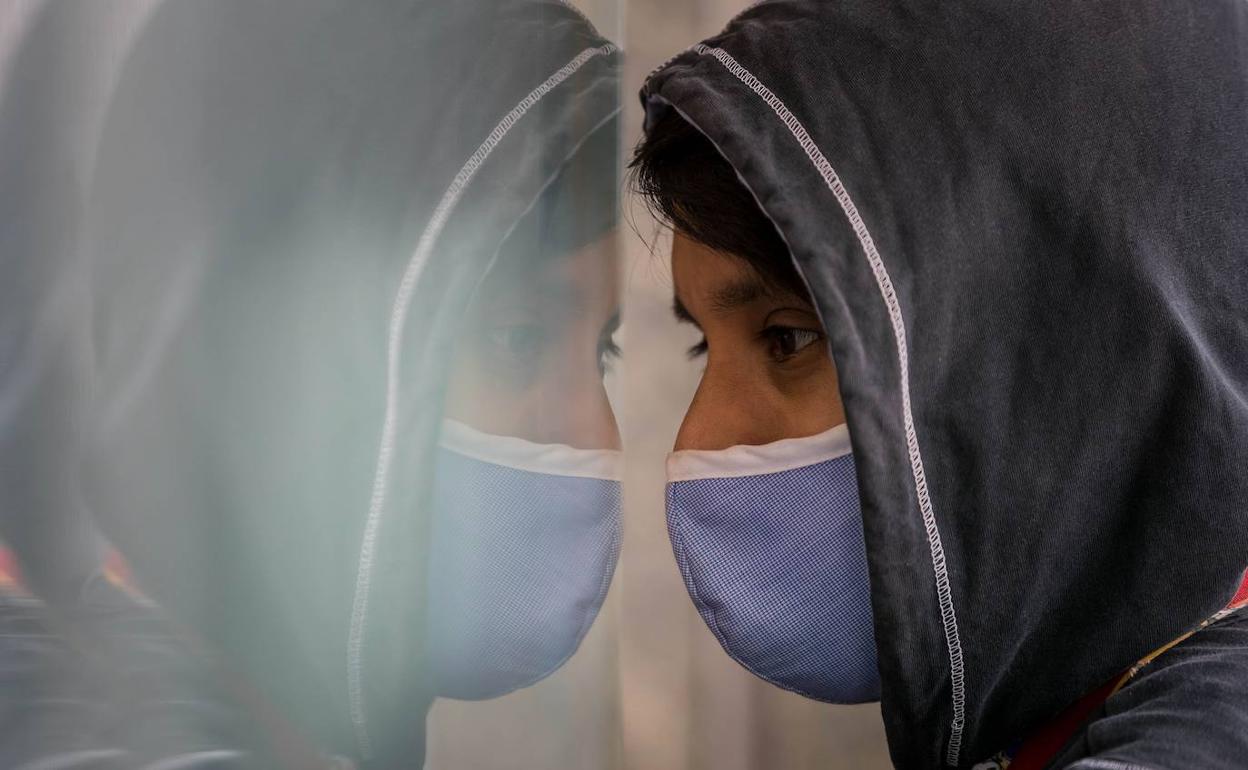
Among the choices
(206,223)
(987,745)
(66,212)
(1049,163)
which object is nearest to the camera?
(66,212)

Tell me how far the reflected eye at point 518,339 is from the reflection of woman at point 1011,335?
0.64 feet

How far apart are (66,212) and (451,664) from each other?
507 millimetres

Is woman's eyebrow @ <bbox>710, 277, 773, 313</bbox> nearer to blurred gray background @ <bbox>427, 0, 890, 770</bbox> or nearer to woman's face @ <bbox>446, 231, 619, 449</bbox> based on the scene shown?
woman's face @ <bbox>446, 231, 619, 449</bbox>

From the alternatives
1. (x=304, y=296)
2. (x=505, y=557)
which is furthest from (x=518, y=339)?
(x=304, y=296)

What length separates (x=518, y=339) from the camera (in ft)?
2.68

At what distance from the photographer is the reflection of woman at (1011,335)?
0.71 metres

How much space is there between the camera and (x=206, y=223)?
441mm

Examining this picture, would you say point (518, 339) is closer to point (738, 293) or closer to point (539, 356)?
point (539, 356)

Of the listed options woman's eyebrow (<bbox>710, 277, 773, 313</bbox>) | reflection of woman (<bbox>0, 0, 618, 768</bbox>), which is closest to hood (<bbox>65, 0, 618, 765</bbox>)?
reflection of woman (<bbox>0, 0, 618, 768</bbox>)

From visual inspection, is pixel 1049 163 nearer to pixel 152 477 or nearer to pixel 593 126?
pixel 593 126

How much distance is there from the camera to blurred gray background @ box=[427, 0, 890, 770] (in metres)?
1.42

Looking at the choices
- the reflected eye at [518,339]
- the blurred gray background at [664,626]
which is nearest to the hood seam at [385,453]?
the reflected eye at [518,339]

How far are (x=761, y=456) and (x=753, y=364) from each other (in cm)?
8

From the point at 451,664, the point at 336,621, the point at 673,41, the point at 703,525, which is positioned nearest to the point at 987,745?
the point at 703,525
